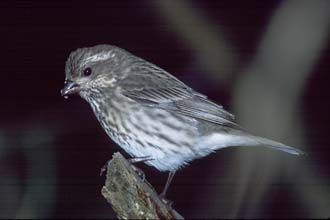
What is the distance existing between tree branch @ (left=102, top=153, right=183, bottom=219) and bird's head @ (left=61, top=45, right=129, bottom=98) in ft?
4.17

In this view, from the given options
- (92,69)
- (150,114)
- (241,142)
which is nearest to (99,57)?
(92,69)

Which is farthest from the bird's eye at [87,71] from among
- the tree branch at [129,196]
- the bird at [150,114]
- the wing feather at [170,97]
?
the tree branch at [129,196]

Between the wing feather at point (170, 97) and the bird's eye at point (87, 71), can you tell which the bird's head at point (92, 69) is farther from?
the wing feather at point (170, 97)

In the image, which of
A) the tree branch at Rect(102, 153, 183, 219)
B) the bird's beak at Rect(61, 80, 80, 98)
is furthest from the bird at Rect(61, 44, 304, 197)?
the tree branch at Rect(102, 153, 183, 219)

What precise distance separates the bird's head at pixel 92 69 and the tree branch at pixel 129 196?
1271 millimetres

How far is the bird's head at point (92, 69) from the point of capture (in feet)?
17.9

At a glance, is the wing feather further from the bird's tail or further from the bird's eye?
the bird's eye

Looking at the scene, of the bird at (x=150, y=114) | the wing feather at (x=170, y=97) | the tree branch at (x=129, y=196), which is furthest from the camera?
the wing feather at (x=170, y=97)

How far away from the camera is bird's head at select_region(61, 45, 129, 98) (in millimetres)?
5457

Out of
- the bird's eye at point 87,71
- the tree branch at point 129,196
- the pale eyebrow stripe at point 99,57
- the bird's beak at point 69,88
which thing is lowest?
the tree branch at point 129,196

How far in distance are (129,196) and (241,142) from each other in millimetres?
1378

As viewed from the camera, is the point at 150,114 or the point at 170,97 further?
the point at 170,97

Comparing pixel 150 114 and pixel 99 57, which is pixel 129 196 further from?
pixel 99 57

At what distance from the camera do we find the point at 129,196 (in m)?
4.24
